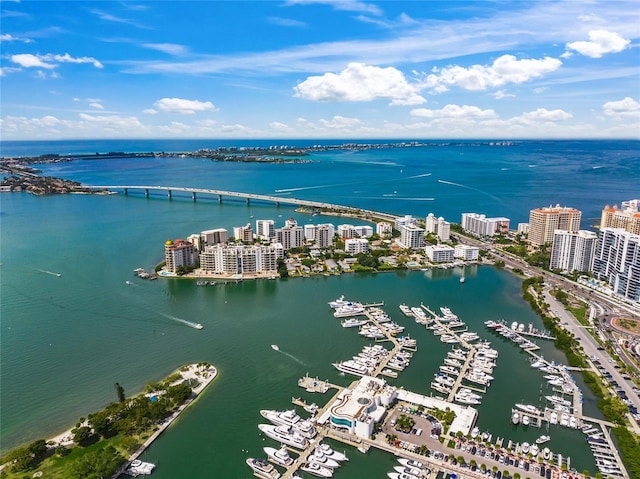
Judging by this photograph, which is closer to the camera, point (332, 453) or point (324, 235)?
point (332, 453)

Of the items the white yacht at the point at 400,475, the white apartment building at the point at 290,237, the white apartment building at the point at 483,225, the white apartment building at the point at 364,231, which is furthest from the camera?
the white apartment building at the point at 483,225

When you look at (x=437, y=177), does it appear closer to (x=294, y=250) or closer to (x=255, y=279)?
(x=294, y=250)

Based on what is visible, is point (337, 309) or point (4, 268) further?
point (4, 268)

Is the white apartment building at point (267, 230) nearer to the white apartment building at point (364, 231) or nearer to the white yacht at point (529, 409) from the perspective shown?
the white apartment building at point (364, 231)

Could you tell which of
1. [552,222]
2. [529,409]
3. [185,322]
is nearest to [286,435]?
[529,409]

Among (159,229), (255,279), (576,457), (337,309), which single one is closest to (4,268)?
(159,229)

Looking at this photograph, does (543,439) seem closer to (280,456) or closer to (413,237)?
(280,456)

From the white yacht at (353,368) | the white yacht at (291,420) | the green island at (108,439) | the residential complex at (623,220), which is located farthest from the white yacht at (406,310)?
the residential complex at (623,220)
